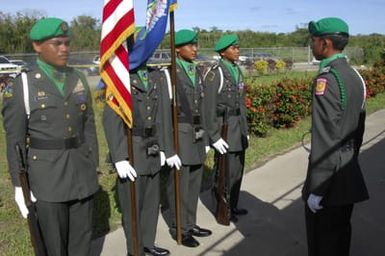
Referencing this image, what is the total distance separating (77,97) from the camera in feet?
11.3

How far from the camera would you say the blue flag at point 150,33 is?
4.01 meters

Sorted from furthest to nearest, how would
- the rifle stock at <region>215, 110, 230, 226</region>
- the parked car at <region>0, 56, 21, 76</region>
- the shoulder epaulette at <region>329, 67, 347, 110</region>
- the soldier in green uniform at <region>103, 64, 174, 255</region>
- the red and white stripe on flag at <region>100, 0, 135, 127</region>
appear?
the parked car at <region>0, 56, 21, 76</region>, the rifle stock at <region>215, 110, 230, 226</region>, the soldier in green uniform at <region>103, 64, 174, 255</region>, the red and white stripe on flag at <region>100, 0, 135, 127</region>, the shoulder epaulette at <region>329, 67, 347, 110</region>

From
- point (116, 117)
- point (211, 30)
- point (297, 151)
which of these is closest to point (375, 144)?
point (297, 151)

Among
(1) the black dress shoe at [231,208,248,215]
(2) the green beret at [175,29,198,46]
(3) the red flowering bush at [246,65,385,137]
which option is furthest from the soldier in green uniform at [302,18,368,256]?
(3) the red flowering bush at [246,65,385,137]

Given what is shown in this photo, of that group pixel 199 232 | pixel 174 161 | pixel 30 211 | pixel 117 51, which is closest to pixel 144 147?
pixel 174 161

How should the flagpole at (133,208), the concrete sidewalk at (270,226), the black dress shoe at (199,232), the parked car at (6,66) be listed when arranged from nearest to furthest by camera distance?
1. the flagpole at (133,208)
2. the concrete sidewalk at (270,226)
3. the black dress shoe at (199,232)
4. the parked car at (6,66)

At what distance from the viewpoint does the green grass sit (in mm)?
4668

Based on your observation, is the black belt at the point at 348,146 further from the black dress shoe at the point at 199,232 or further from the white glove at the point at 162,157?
the black dress shoe at the point at 199,232

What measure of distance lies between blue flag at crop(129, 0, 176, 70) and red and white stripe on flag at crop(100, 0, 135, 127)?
27 cm

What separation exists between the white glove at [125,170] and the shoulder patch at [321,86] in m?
1.54

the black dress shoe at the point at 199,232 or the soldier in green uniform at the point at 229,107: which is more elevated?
the soldier in green uniform at the point at 229,107

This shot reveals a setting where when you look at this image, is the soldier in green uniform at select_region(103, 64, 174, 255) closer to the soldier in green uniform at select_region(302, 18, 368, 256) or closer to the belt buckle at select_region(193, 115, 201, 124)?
the belt buckle at select_region(193, 115, 201, 124)

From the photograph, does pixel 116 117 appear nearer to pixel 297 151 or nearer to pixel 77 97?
pixel 77 97

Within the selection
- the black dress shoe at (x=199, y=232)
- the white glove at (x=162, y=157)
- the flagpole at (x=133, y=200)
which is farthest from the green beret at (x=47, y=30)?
the black dress shoe at (x=199, y=232)
